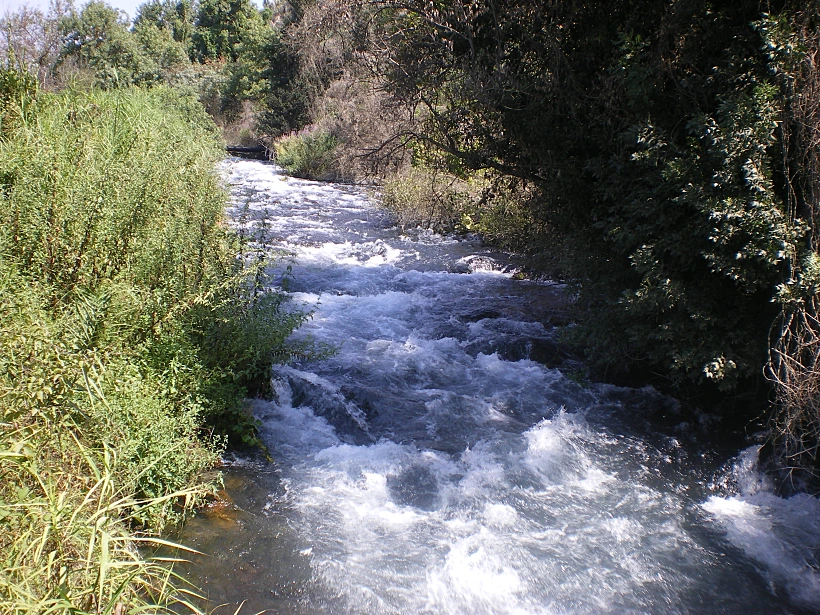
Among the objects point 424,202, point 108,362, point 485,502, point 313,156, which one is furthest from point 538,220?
point 313,156

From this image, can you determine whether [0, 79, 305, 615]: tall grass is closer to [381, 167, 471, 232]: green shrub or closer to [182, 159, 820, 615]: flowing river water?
[182, 159, 820, 615]: flowing river water

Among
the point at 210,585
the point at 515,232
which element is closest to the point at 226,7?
the point at 515,232

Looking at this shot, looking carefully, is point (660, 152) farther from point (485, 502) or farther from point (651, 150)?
point (485, 502)

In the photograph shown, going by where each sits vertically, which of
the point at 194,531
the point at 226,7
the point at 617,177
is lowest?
the point at 194,531

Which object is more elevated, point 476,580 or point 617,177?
point 617,177

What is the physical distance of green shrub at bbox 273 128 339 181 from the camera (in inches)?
926

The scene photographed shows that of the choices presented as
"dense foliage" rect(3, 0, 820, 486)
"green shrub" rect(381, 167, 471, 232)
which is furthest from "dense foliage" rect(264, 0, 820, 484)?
"green shrub" rect(381, 167, 471, 232)

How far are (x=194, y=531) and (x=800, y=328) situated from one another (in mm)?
4870

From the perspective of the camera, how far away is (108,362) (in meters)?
4.46

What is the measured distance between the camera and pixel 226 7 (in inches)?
2146

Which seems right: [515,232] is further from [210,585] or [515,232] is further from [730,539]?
[210,585]

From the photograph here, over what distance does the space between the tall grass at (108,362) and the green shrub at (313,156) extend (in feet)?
53.3

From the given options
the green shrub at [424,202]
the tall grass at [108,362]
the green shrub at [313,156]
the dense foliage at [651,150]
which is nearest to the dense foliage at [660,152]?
the dense foliage at [651,150]

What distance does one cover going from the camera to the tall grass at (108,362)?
10.1ft
